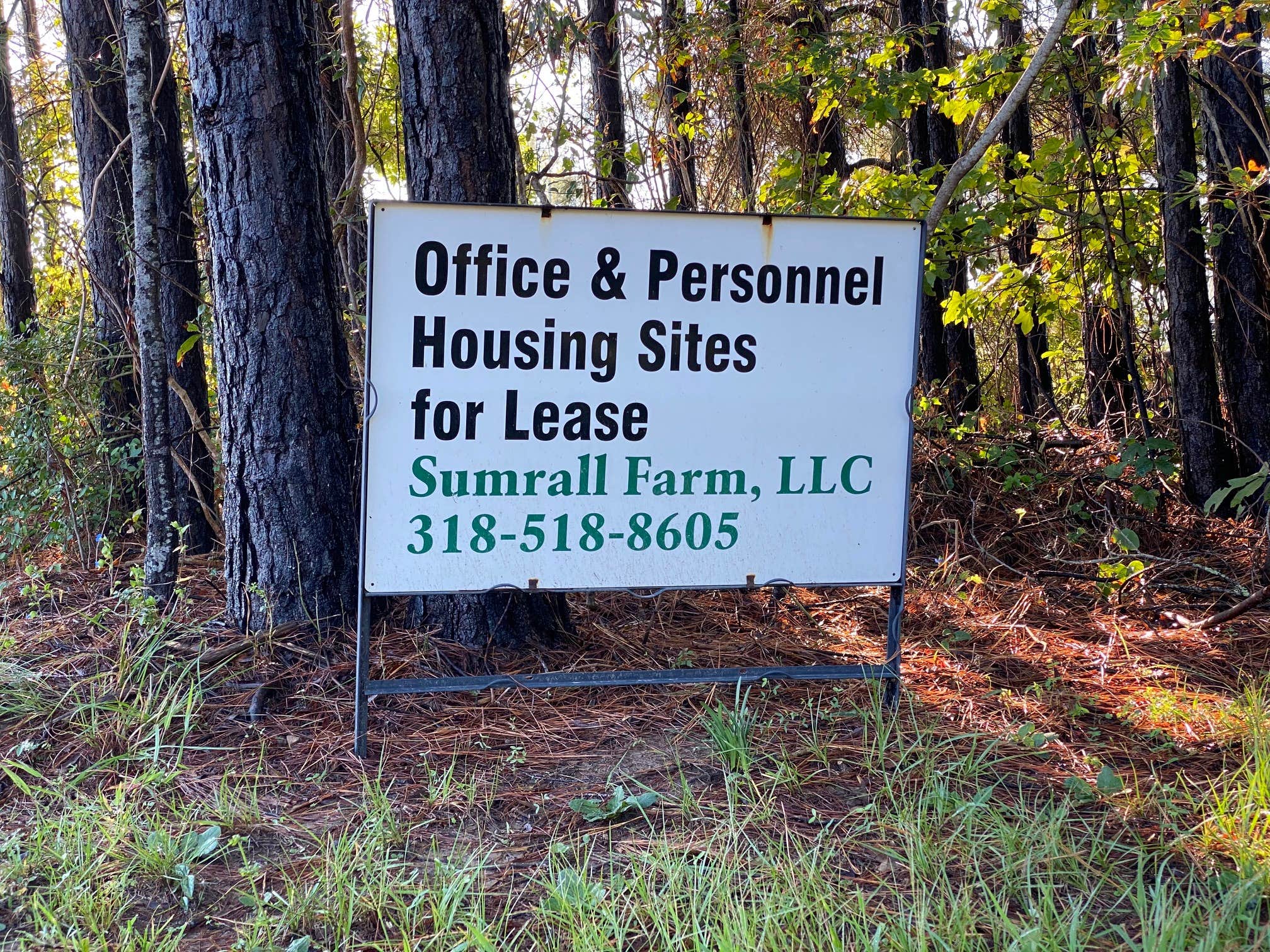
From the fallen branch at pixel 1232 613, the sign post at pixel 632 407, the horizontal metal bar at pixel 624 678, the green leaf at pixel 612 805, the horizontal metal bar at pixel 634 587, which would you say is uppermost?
the sign post at pixel 632 407

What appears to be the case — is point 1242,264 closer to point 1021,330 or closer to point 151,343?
point 1021,330

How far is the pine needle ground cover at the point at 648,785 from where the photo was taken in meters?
2.24

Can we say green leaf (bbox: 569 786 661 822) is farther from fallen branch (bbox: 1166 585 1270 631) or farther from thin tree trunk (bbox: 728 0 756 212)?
thin tree trunk (bbox: 728 0 756 212)

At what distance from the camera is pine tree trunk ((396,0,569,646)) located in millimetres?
3541

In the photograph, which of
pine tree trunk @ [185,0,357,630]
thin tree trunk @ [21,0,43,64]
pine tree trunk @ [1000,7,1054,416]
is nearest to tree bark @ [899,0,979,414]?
pine tree trunk @ [1000,7,1054,416]

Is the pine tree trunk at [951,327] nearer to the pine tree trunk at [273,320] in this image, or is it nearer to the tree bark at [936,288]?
the tree bark at [936,288]

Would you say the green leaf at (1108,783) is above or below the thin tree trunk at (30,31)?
below

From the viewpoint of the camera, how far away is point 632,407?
125 inches

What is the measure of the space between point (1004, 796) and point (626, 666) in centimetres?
144

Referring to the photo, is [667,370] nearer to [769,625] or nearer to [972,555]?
[769,625]

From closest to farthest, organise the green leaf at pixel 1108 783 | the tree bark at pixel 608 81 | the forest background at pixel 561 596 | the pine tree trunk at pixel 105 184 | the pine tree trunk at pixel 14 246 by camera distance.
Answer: the forest background at pixel 561 596 < the green leaf at pixel 1108 783 < the pine tree trunk at pixel 105 184 < the pine tree trunk at pixel 14 246 < the tree bark at pixel 608 81

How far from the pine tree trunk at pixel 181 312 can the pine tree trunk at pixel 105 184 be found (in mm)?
415

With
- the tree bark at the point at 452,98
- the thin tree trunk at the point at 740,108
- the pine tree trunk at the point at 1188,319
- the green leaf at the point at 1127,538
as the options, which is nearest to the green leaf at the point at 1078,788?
the green leaf at the point at 1127,538

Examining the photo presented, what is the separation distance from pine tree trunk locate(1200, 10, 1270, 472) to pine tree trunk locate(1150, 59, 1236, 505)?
100mm
